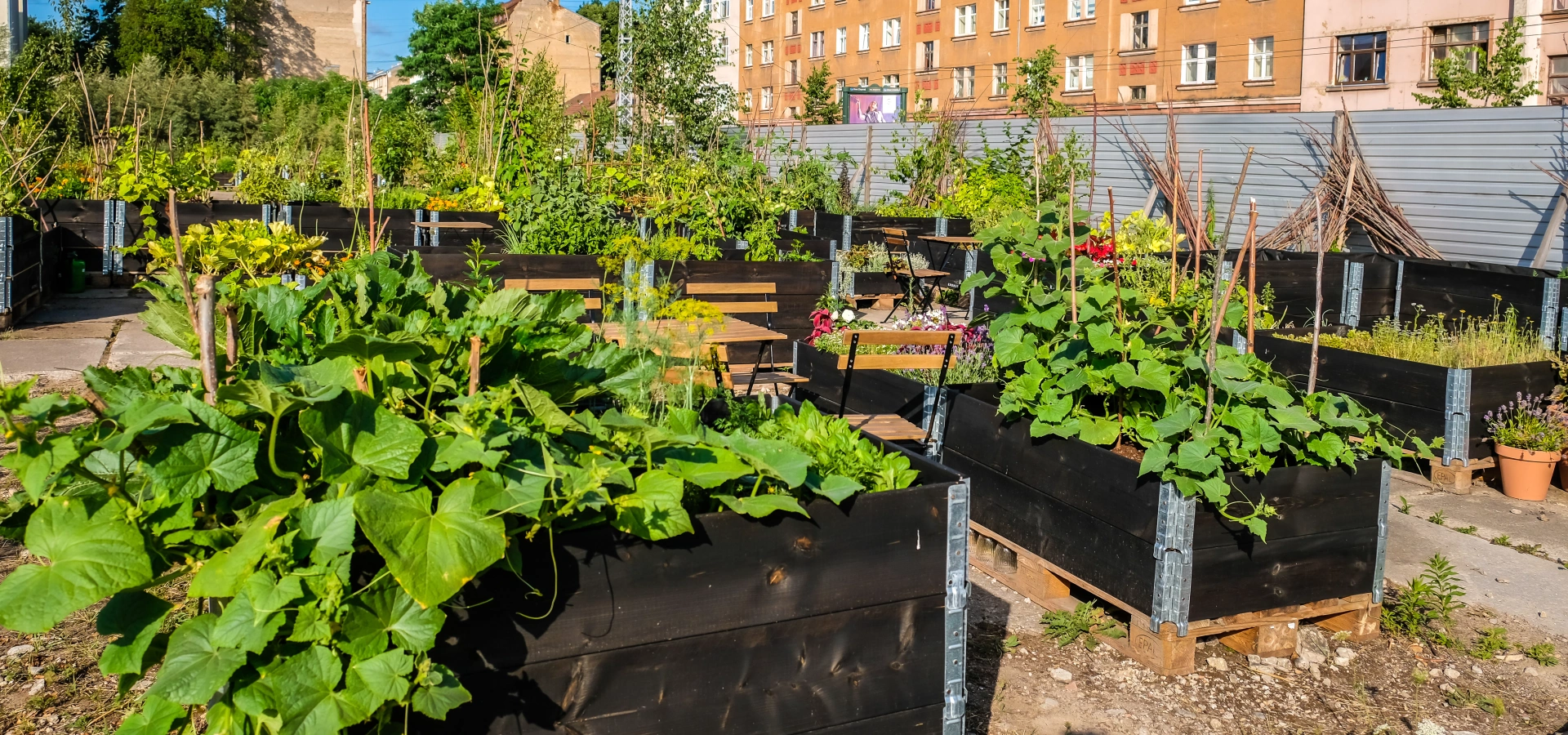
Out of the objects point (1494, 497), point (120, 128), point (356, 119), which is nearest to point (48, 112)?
point (356, 119)

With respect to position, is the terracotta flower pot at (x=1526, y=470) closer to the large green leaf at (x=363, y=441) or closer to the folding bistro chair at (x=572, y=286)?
the folding bistro chair at (x=572, y=286)

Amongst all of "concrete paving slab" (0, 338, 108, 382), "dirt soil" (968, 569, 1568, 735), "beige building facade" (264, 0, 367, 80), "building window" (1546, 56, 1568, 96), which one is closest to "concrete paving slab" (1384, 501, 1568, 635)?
"dirt soil" (968, 569, 1568, 735)

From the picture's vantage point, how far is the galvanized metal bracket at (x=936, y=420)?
4.79 metres

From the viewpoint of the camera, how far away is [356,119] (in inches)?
801

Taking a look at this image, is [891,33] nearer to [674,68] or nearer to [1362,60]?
[1362,60]

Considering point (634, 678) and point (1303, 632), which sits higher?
point (634, 678)

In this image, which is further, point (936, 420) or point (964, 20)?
point (964, 20)

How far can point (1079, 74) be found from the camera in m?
36.5

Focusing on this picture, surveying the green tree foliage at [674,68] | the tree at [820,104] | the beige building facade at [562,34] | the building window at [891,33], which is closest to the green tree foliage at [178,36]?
the beige building facade at [562,34]

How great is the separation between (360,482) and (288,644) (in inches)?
10.2

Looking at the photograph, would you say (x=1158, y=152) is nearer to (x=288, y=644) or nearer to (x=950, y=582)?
(x=950, y=582)

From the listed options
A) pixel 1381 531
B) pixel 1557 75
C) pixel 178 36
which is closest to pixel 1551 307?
pixel 1381 531

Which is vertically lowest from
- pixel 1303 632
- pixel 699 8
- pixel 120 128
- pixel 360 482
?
pixel 1303 632

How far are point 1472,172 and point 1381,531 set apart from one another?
9.80 m
